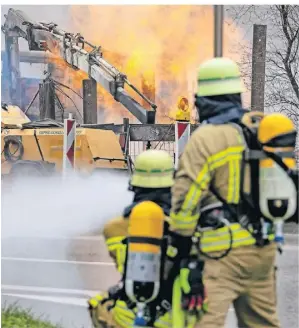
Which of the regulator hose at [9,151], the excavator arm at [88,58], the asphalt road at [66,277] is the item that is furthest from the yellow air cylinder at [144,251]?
the regulator hose at [9,151]

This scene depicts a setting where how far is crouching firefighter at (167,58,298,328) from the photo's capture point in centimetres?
304

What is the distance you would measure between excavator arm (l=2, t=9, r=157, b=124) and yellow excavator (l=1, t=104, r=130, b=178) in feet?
1.92

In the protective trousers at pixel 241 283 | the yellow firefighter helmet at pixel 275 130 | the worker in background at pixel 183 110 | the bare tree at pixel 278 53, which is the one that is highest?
the bare tree at pixel 278 53

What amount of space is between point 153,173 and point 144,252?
0.36 meters

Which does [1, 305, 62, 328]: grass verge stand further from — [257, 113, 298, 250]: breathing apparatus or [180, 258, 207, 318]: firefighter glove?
[257, 113, 298, 250]: breathing apparatus

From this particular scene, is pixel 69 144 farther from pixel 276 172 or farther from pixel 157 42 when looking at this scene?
pixel 276 172

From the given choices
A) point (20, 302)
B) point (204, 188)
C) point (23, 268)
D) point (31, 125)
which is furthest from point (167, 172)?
point (31, 125)

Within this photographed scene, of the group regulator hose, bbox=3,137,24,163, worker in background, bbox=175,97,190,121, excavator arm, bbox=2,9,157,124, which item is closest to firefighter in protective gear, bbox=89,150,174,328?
worker in background, bbox=175,97,190,121

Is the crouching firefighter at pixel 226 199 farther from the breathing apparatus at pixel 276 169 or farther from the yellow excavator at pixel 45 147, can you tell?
the yellow excavator at pixel 45 147

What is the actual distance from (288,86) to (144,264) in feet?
6.21

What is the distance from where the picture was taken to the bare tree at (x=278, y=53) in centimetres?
438

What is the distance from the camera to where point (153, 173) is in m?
3.31

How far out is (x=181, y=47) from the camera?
4.62m

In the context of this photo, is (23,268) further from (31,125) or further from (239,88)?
(239,88)
